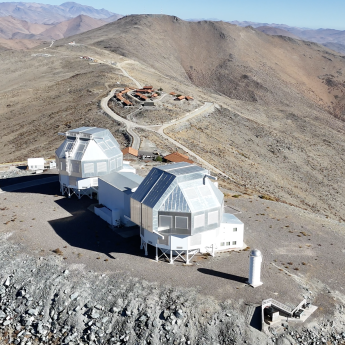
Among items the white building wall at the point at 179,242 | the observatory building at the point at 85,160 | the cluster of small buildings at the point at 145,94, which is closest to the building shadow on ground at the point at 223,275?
the white building wall at the point at 179,242

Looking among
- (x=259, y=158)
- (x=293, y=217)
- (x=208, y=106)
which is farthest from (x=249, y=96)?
(x=293, y=217)

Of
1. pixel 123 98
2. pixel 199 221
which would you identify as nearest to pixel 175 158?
pixel 199 221

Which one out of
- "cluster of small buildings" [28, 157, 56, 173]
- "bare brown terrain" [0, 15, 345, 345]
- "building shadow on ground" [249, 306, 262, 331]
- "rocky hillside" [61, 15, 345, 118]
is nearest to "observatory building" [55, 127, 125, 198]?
"bare brown terrain" [0, 15, 345, 345]

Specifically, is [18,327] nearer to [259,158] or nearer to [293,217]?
[293,217]

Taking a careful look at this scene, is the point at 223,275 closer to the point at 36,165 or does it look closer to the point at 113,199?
the point at 113,199

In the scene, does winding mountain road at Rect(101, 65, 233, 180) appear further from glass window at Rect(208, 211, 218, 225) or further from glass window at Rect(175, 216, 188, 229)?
glass window at Rect(175, 216, 188, 229)
